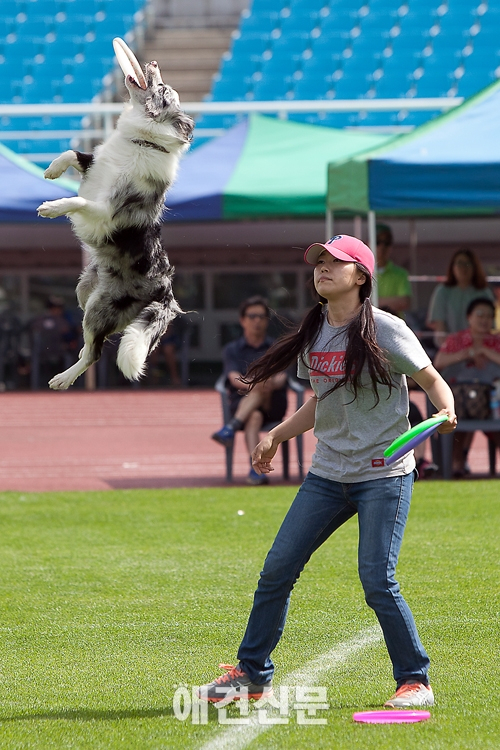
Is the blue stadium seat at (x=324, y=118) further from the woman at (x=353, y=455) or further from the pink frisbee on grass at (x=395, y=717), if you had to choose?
the pink frisbee on grass at (x=395, y=717)

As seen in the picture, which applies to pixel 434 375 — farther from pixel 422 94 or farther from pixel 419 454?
pixel 422 94

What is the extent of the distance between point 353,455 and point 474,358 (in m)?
6.07

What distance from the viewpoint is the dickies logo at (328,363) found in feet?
13.0

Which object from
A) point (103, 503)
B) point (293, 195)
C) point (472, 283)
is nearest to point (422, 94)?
point (293, 195)

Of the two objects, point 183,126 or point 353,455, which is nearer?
point 183,126

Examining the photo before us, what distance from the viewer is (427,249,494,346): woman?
1009 centimetres

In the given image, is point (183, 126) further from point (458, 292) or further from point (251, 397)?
point (458, 292)

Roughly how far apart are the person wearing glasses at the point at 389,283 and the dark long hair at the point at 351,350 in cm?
567

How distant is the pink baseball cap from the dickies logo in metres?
0.36

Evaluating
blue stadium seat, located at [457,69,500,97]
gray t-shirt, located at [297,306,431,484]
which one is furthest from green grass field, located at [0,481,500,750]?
blue stadium seat, located at [457,69,500,97]

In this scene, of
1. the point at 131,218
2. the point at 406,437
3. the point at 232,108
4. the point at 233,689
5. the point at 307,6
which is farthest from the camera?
the point at 307,6

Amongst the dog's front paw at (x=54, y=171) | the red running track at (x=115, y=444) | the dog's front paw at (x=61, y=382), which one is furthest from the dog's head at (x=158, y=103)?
the red running track at (x=115, y=444)

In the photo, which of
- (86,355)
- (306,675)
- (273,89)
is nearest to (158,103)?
(86,355)

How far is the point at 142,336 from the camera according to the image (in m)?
2.62
